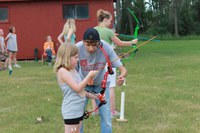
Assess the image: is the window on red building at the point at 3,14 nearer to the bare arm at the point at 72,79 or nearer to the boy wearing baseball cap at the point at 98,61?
the boy wearing baseball cap at the point at 98,61

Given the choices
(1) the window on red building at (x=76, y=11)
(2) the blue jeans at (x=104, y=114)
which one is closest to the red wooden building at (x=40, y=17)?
(1) the window on red building at (x=76, y=11)

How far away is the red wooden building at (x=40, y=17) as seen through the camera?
1805 cm

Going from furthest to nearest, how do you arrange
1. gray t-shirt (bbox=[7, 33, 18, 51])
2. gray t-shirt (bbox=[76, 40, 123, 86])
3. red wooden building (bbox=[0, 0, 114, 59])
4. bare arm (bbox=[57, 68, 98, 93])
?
red wooden building (bbox=[0, 0, 114, 59])
gray t-shirt (bbox=[7, 33, 18, 51])
gray t-shirt (bbox=[76, 40, 123, 86])
bare arm (bbox=[57, 68, 98, 93])

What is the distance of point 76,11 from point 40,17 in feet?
5.81

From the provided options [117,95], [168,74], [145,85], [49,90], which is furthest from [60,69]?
[168,74]

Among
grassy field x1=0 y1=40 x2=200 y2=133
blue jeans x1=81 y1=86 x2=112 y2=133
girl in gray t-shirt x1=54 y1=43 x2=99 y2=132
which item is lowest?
grassy field x1=0 y1=40 x2=200 y2=133

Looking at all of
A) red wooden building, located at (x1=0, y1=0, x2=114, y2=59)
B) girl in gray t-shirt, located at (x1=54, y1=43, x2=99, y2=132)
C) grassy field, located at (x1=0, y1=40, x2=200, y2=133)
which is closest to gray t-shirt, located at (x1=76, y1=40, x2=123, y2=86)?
girl in gray t-shirt, located at (x1=54, y1=43, x2=99, y2=132)

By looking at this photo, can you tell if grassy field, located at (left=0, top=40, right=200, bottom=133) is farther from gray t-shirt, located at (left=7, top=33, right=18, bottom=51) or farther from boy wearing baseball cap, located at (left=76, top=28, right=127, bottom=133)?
gray t-shirt, located at (left=7, top=33, right=18, bottom=51)

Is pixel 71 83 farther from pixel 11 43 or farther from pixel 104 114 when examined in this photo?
pixel 11 43

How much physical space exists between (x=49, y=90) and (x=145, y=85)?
2.36m

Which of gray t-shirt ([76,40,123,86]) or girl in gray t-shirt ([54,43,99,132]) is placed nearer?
girl in gray t-shirt ([54,43,99,132])

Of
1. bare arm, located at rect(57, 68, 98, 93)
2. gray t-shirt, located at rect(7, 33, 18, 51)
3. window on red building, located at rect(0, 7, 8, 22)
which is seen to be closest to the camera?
→ bare arm, located at rect(57, 68, 98, 93)

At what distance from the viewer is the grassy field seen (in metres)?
5.68

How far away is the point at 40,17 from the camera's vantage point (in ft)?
59.8
